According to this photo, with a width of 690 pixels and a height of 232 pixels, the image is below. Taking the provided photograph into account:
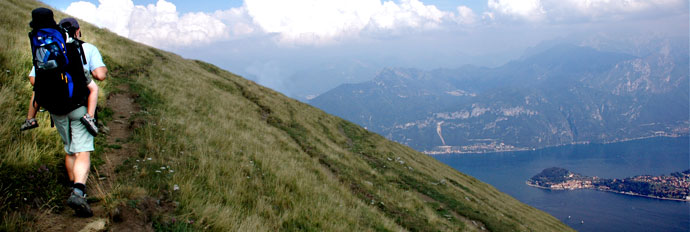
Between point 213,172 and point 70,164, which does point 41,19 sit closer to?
point 70,164

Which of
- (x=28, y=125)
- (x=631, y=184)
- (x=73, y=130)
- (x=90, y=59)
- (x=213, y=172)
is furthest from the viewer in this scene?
(x=631, y=184)

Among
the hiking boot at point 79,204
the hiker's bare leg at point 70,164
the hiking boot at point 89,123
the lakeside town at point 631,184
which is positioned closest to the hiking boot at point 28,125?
the hiker's bare leg at point 70,164

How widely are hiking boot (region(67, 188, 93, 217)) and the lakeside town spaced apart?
18943cm

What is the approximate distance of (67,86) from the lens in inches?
185

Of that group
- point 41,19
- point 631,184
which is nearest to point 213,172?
point 41,19

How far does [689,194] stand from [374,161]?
187624 mm

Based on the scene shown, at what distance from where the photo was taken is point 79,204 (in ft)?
14.5

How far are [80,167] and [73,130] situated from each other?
0.58 metres

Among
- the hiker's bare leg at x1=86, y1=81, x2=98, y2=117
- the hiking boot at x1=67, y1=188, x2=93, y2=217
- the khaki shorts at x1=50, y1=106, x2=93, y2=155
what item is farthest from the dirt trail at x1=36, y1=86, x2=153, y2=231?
the hiker's bare leg at x1=86, y1=81, x2=98, y2=117

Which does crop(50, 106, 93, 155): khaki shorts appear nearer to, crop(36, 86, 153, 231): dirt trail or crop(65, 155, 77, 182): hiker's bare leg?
crop(65, 155, 77, 182): hiker's bare leg

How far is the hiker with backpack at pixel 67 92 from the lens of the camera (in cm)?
460

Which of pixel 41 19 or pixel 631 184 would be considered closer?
pixel 41 19

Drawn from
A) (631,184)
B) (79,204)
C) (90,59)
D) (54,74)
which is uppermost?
(90,59)

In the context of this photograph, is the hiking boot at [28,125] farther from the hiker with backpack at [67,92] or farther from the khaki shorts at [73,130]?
the khaki shorts at [73,130]
